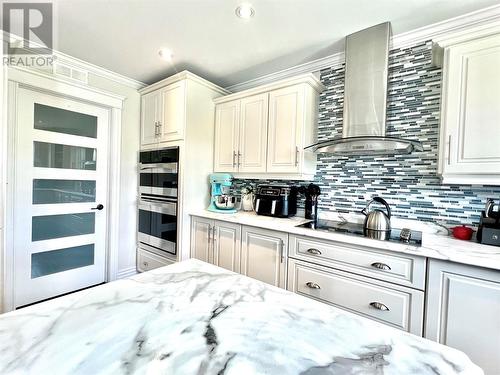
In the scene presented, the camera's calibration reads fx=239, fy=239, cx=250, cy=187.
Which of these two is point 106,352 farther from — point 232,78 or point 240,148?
point 232,78

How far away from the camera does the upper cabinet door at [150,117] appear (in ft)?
9.02

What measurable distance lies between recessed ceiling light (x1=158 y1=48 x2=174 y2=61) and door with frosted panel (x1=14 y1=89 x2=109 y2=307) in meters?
0.99

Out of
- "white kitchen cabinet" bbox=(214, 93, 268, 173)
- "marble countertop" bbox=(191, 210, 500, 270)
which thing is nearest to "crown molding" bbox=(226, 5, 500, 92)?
"white kitchen cabinet" bbox=(214, 93, 268, 173)

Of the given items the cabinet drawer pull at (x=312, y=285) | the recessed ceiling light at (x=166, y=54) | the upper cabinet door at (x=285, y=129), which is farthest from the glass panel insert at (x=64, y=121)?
the cabinet drawer pull at (x=312, y=285)

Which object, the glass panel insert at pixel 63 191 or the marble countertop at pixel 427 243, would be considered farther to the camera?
the glass panel insert at pixel 63 191

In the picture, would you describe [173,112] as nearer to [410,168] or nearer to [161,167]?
[161,167]

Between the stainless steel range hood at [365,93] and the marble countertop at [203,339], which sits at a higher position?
the stainless steel range hood at [365,93]

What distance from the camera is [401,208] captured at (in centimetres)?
195

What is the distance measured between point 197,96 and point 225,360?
2.50 m

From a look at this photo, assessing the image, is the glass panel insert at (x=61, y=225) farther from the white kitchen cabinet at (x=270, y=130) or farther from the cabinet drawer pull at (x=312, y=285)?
the cabinet drawer pull at (x=312, y=285)

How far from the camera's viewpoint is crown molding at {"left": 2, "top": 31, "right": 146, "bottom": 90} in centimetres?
211

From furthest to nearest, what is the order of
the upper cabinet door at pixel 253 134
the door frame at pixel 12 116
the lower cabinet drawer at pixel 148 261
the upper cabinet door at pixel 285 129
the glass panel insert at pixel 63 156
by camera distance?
1. the lower cabinet drawer at pixel 148 261
2. the upper cabinet door at pixel 253 134
3. the glass panel insert at pixel 63 156
4. the upper cabinet door at pixel 285 129
5. the door frame at pixel 12 116

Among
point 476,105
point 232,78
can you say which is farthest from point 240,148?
point 476,105

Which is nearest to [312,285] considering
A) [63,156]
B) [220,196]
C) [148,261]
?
[220,196]
